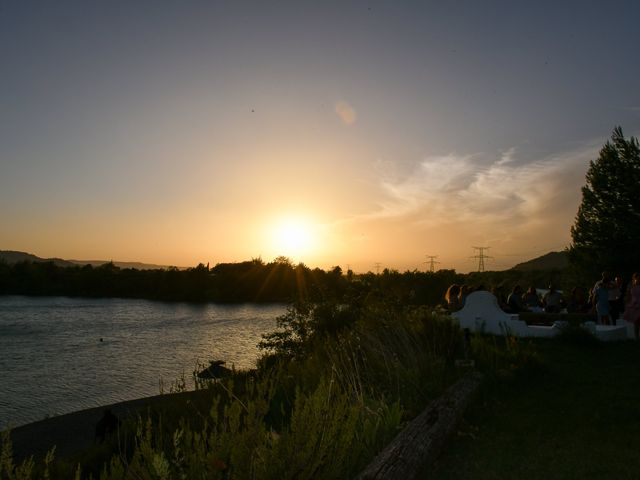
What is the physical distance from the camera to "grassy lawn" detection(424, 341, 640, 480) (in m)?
5.09

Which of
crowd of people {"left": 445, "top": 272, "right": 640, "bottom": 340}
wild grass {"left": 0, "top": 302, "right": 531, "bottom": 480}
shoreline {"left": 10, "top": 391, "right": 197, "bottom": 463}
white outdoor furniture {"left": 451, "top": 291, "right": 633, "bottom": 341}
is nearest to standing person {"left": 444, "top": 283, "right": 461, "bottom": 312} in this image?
crowd of people {"left": 445, "top": 272, "right": 640, "bottom": 340}

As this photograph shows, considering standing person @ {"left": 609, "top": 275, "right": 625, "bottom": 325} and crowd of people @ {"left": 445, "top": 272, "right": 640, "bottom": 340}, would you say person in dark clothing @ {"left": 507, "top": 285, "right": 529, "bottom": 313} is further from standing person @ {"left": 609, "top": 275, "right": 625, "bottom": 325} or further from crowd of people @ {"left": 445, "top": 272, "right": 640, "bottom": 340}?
standing person @ {"left": 609, "top": 275, "right": 625, "bottom": 325}

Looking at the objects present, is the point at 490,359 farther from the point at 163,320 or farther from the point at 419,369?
the point at 163,320

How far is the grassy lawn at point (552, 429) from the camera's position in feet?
16.7

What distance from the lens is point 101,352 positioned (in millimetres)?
44719

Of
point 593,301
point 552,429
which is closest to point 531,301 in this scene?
point 593,301

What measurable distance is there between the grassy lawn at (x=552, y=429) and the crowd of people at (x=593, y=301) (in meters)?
4.86

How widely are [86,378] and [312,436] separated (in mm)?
36700

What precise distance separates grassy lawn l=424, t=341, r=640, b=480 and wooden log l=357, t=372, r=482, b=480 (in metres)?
0.19

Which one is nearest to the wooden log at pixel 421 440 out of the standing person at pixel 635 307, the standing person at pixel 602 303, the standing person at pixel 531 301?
the standing person at pixel 635 307

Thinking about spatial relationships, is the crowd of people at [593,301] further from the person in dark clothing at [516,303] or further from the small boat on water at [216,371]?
the small boat on water at [216,371]

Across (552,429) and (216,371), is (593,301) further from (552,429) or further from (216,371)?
(216,371)

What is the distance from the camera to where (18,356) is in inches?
1661

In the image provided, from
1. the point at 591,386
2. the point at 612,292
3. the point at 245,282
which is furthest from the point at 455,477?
the point at 245,282
